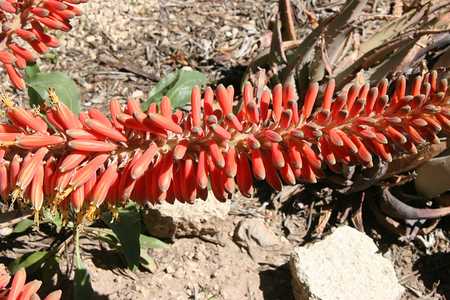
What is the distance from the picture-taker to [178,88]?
4715mm

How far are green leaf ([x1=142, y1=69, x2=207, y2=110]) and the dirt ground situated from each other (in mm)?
538

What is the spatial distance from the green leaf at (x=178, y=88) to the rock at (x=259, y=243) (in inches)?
38.7

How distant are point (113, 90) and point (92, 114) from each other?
2874 mm

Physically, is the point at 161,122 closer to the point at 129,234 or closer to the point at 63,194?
the point at 63,194

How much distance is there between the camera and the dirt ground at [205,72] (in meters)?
4.50

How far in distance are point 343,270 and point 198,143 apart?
6.86 feet

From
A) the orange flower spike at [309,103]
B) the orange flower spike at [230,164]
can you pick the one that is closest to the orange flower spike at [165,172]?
the orange flower spike at [230,164]

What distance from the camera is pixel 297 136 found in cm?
252

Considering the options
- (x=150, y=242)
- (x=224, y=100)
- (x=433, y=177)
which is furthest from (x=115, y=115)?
(x=433, y=177)

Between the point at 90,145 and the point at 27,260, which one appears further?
the point at 27,260

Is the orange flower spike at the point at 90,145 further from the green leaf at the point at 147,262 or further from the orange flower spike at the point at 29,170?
the green leaf at the point at 147,262

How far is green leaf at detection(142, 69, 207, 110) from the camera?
4.70 m

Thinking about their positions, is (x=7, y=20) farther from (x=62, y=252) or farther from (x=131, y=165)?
(x=62, y=252)

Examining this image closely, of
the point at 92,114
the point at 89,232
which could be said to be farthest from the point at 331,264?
the point at 92,114
